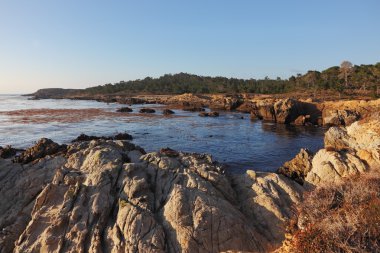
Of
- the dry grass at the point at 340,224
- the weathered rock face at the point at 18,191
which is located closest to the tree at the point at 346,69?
the dry grass at the point at 340,224

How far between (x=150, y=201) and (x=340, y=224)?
36.4 feet

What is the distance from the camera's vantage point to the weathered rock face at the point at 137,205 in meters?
16.5

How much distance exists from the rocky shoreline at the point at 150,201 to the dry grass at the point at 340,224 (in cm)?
221

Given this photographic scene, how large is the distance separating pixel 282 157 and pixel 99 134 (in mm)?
32345

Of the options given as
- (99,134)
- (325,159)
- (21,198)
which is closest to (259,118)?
(99,134)

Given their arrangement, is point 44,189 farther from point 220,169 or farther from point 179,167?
point 220,169

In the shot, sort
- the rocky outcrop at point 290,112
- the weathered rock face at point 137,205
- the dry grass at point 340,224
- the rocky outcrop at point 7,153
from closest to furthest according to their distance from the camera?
1. the dry grass at point 340,224
2. the weathered rock face at point 137,205
3. the rocky outcrop at point 7,153
4. the rocky outcrop at point 290,112

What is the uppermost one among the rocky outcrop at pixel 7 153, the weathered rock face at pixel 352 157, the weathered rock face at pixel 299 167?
the weathered rock face at pixel 352 157

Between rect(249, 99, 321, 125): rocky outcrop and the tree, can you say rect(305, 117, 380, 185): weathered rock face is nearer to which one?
rect(249, 99, 321, 125): rocky outcrop

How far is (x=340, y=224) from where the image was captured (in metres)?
10.9

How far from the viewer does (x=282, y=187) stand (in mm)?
22312

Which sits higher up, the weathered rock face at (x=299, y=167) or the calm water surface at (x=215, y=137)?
the weathered rock face at (x=299, y=167)

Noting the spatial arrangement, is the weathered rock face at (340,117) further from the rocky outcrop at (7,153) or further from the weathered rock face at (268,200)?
the rocky outcrop at (7,153)

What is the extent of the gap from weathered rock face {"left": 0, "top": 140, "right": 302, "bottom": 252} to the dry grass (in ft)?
14.1
